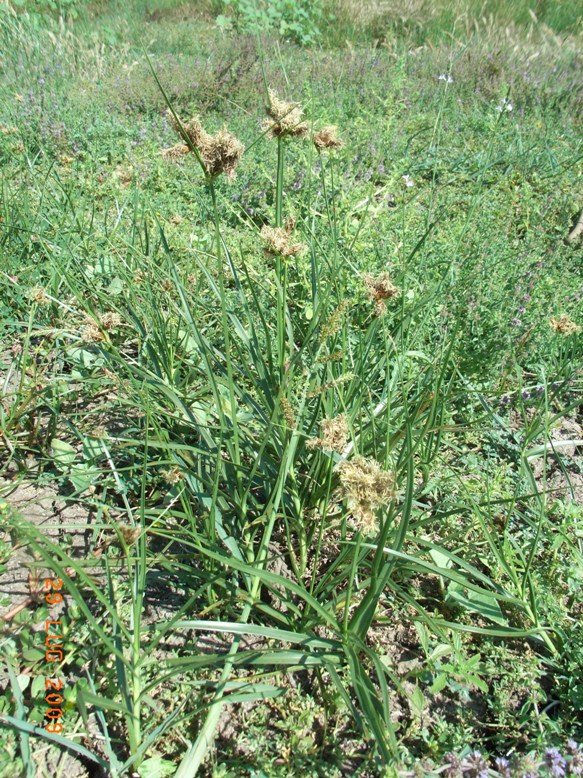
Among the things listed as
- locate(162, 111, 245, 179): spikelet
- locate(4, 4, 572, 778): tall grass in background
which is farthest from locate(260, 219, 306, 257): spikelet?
locate(162, 111, 245, 179): spikelet

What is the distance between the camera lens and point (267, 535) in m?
1.47

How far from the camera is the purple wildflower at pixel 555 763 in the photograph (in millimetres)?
1216

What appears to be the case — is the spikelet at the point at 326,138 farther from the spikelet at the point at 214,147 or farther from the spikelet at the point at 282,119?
the spikelet at the point at 214,147

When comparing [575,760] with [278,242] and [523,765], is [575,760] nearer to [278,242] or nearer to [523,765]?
[523,765]

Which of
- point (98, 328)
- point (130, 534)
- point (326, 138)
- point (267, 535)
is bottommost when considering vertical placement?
point (267, 535)

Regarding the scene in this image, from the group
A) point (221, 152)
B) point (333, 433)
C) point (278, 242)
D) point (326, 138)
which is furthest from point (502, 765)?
point (326, 138)

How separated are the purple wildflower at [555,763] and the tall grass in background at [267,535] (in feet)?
0.86

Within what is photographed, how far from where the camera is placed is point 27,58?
5.63 metres

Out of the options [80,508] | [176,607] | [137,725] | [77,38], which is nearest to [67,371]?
[80,508]

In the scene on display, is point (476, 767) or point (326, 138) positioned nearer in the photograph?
point (476, 767)

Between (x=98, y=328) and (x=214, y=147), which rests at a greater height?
(x=214, y=147)

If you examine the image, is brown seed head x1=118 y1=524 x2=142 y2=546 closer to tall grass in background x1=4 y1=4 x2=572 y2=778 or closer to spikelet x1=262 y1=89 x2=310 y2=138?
tall grass in background x1=4 y1=4 x2=572 y2=778

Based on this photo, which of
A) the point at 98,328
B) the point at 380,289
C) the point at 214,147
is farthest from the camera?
the point at 98,328
